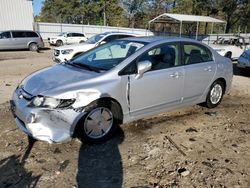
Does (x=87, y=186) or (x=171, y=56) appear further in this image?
(x=171, y=56)

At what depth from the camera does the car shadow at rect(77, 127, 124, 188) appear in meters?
3.51

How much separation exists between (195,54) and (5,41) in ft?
58.9

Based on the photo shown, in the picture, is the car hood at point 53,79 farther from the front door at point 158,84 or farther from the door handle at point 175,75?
the door handle at point 175,75

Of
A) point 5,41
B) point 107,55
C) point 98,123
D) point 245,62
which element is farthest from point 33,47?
point 98,123

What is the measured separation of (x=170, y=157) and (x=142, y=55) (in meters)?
1.75

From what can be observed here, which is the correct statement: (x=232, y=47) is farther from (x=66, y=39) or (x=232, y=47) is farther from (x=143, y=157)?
(x=66, y=39)

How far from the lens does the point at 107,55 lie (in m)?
5.45

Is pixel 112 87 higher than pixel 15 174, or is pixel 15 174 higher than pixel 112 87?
pixel 112 87

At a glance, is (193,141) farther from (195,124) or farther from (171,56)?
(171,56)

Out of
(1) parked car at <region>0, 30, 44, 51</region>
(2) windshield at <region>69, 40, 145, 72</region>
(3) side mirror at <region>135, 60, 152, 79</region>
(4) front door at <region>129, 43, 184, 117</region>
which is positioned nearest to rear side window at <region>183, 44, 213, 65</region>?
(4) front door at <region>129, 43, 184, 117</region>

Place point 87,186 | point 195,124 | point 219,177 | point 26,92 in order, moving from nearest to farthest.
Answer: point 87,186
point 219,177
point 26,92
point 195,124

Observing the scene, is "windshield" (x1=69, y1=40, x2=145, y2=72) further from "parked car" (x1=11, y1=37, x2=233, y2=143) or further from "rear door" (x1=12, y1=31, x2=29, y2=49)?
"rear door" (x1=12, y1=31, x2=29, y2=49)

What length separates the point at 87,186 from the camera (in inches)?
135

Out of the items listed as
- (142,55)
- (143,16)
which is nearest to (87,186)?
(142,55)
